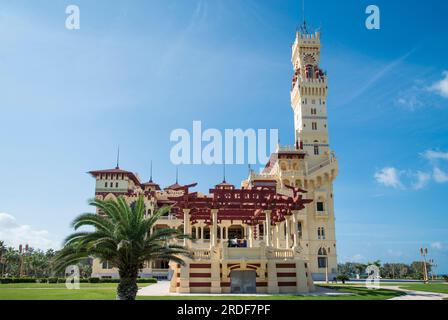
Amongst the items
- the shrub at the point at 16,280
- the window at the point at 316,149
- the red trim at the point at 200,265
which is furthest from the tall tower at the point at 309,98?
the shrub at the point at 16,280

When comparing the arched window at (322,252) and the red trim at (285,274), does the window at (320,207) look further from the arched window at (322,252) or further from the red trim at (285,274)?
the red trim at (285,274)

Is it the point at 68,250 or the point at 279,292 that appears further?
the point at 279,292

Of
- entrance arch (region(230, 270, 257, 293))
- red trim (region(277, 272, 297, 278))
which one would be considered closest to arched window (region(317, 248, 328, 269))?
red trim (region(277, 272, 297, 278))

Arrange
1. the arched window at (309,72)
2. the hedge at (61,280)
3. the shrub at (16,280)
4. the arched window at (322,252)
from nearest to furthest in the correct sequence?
1. the hedge at (61,280)
2. the shrub at (16,280)
3. the arched window at (322,252)
4. the arched window at (309,72)

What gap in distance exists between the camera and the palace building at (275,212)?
108 ft

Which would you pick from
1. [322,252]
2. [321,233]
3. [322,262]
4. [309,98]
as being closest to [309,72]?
[309,98]

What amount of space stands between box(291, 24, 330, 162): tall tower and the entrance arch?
1551 inches

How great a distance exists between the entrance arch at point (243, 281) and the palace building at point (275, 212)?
81 mm

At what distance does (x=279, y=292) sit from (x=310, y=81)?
4888 cm

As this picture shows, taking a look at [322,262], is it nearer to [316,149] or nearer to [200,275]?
[316,149]

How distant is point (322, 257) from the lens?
64.4 metres

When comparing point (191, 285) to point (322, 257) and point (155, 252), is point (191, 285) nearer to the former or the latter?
point (155, 252)
